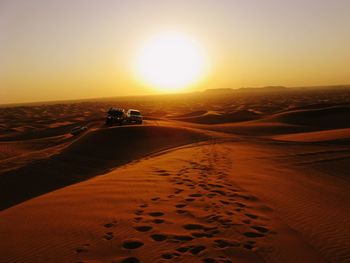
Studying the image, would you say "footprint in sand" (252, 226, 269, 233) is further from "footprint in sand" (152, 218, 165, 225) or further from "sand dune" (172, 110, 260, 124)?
"sand dune" (172, 110, 260, 124)

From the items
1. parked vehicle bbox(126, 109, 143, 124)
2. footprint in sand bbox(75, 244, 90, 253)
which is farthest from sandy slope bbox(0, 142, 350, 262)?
parked vehicle bbox(126, 109, 143, 124)

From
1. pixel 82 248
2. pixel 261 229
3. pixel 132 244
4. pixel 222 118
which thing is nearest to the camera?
pixel 82 248

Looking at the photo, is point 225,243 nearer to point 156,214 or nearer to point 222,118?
point 156,214

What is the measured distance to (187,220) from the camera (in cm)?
664

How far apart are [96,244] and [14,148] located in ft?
71.0

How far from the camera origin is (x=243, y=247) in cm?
546

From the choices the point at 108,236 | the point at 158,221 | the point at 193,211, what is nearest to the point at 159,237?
the point at 158,221

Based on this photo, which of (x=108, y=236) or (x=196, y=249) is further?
(x=108, y=236)

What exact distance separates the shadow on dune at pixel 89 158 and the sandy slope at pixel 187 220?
15.3 feet

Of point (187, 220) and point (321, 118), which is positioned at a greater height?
point (321, 118)

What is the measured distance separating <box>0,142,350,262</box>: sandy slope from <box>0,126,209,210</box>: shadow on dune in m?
4.67

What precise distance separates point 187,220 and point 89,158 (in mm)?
12954

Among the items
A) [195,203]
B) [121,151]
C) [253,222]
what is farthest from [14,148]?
[253,222]

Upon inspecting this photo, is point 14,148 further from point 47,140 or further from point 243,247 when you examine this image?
point 243,247
